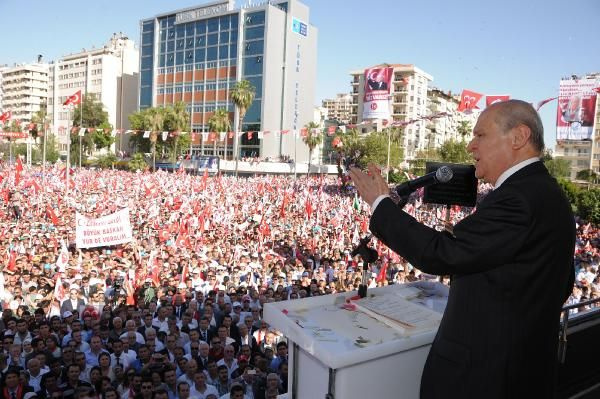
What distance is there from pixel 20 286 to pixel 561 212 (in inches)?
390

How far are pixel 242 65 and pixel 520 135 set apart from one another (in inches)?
3023

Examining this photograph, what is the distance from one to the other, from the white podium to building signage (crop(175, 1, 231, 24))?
79.7 m

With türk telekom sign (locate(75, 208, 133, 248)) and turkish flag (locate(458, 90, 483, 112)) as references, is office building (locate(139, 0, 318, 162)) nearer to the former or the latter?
turkish flag (locate(458, 90, 483, 112))

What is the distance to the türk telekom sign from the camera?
12.4m

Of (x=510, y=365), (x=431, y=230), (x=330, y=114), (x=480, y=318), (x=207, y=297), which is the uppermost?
(x=330, y=114)

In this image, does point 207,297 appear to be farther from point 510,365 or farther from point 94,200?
point 94,200

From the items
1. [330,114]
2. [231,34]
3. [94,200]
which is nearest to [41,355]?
[94,200]

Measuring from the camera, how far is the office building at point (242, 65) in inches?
2867

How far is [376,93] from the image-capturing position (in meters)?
64.7

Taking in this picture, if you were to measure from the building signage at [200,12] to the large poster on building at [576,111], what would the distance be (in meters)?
53.7

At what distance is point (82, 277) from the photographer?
9.92 m

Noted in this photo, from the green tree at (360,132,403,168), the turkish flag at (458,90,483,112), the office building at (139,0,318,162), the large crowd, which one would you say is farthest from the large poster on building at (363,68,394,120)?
the large crowd

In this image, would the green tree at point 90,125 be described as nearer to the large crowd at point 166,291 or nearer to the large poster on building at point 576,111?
the large crowd at point 166,291

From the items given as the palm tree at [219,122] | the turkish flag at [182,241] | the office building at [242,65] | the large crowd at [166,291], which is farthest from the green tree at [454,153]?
the turkish flag at [182,241]
